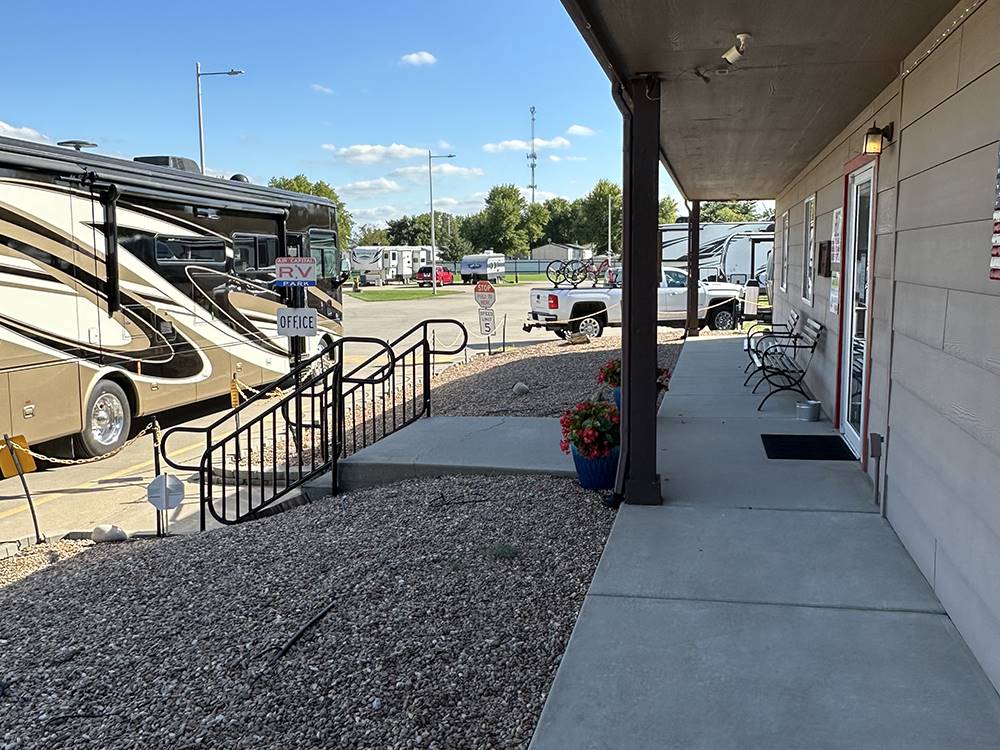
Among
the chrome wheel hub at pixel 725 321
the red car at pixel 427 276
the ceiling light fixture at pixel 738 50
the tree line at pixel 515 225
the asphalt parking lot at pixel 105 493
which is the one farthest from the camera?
the tree line at pixel 515 225

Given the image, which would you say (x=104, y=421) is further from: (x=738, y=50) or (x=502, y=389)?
(x=738, y=50)

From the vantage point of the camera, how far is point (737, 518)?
192 inches

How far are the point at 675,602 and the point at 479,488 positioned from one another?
231 centimetres

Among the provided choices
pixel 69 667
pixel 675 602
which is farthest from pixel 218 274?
pixel 675 602

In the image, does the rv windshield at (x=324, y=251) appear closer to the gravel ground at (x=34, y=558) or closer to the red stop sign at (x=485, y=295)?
the red stop sign at (x=485, y=295)

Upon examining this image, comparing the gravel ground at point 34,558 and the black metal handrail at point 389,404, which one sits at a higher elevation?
the black metal handrail at point 389,404

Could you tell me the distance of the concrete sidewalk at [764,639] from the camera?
2.77 meters

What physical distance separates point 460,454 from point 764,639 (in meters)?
3.62

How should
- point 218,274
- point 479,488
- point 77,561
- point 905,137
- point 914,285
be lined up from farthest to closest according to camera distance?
point 218,274 → point 479,488 → point 77,561 → point 905,137 → point 914,285

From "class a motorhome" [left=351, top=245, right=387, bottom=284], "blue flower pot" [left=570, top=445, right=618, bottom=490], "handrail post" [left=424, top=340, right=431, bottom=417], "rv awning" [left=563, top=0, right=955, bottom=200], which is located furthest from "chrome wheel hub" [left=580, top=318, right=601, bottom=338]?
"class a motorhome" [left=351, top=245, right=387, bottom=284]

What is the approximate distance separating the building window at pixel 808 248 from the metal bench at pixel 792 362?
48 cm

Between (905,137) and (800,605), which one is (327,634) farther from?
(905,137)

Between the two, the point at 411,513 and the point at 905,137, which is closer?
the point at 905,137

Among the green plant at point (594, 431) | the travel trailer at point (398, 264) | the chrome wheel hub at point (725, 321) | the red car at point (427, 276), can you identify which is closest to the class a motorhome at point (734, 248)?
the chrome wheel hub at point (725, 321)
